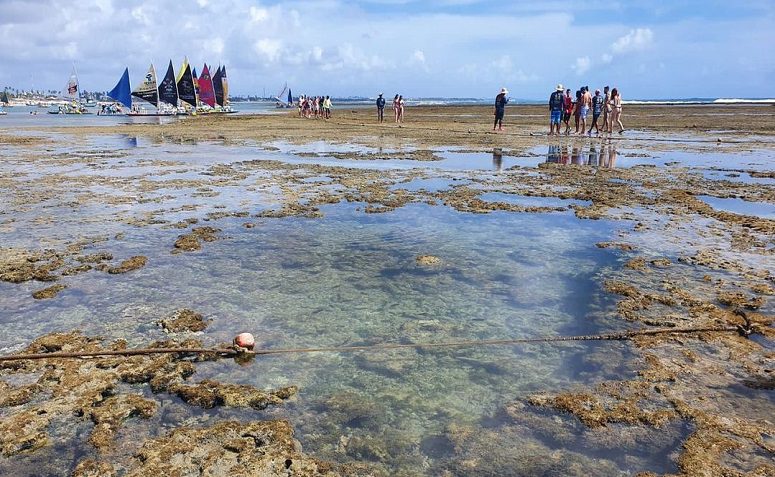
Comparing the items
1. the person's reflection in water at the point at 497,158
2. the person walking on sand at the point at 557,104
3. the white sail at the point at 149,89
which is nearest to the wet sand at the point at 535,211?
the person's reflection in water at the point at 497,158

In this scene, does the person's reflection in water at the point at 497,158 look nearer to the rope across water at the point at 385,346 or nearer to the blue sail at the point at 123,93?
the rope across water at the point at 385,346

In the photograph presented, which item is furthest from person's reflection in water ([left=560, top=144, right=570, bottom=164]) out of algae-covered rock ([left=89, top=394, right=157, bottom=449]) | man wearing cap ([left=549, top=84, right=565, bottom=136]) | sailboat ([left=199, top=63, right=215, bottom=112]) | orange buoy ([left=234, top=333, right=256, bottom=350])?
sailboat ([left=199, top=63, right=215, bottom=112])

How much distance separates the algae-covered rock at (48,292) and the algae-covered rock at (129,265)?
637mm

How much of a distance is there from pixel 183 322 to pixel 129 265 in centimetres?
214

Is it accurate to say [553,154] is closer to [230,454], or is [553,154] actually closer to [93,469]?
[230,454]

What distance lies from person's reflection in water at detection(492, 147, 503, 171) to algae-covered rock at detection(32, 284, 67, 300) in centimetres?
1231

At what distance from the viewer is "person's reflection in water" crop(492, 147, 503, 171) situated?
16.2 metres

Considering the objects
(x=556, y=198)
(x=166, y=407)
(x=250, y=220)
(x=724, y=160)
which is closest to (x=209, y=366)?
(x=166, y=407)

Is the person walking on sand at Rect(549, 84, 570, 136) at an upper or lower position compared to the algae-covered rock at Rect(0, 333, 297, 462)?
upper

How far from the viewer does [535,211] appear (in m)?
10.1

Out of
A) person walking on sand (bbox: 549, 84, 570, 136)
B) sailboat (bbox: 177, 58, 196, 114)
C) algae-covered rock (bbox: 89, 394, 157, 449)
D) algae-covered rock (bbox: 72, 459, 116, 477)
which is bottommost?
algae-covered rock (bbox: 72, 459, 116, 477)

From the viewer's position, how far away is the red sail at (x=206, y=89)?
5959 cm

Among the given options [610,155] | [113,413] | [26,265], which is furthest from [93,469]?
[610,155]

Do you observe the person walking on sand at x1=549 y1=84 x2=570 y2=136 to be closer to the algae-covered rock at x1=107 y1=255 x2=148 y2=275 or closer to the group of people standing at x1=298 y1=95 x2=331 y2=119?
the algae-covered rock at x1=107 y1=255 x2=148 y2=275
